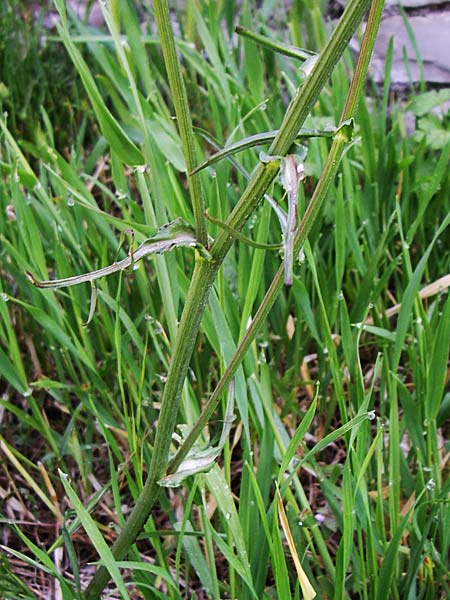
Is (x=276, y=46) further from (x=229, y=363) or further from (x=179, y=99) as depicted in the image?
(x=229, y=363)

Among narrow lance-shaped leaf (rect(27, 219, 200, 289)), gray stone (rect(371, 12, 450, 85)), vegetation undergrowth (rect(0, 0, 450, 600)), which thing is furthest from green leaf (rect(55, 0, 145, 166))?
gray stone (rect(371, 12, 450, 85))

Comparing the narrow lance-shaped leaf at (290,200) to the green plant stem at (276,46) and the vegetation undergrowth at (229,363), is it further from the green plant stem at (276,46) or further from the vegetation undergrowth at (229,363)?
the green plant stem at (276,46)

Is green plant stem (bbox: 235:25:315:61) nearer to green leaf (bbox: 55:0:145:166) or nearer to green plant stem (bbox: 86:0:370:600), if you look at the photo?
green plant stem (bbox: 86:0:370:600)

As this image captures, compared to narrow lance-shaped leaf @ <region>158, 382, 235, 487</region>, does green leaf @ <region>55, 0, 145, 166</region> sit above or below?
above

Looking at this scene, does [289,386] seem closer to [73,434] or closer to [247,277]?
[247,277]

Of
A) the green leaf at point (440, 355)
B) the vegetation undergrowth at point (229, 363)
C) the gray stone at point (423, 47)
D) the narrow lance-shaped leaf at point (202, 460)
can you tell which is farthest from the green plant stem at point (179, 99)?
the gray stone at point (423, 47)

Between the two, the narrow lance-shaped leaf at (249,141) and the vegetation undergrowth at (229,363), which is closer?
the narrow lance-shaped leaf at (249,141)

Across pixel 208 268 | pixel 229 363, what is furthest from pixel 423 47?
pixel 208 268

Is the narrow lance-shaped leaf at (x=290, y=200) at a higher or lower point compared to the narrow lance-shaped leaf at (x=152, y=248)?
higher

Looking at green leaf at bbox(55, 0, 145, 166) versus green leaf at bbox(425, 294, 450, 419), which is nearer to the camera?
green leaf at bbox(55, 0, 145, 166)
